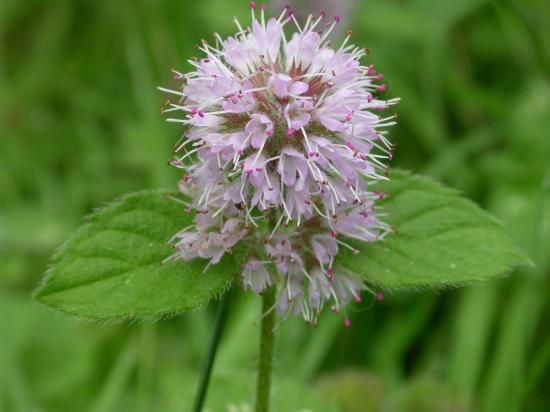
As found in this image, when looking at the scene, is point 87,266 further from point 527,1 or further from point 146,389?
point 527,1

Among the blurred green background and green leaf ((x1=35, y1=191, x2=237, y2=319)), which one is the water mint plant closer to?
green leaf ((x1=35, y1=191, x2=237, y2=319))

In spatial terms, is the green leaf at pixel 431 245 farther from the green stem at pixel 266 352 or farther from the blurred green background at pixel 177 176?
the blurred green background at pixel 177 176

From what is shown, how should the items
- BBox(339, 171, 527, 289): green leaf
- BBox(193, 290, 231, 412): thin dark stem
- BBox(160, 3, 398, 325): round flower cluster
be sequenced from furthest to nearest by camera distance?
1. BBox(193, 290, 231, 412): thin dark stem
2. BBox(339, 171, 527, 289): green leaf
3. BBox(160, 3, 398, 325): round flower cluster

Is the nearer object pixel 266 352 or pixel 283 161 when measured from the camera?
pixel 283 161

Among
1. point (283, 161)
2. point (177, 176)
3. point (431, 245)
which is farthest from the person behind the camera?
point (177, 176)

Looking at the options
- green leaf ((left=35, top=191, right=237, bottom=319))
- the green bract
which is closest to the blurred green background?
the green bract

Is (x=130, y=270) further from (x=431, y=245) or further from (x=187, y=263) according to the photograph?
(x=431, y=245)

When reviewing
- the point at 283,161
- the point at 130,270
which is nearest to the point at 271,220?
the point at 283,161

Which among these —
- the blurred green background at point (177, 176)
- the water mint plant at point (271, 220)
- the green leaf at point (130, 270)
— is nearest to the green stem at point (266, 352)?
the water mint plant at point (271, 220)
